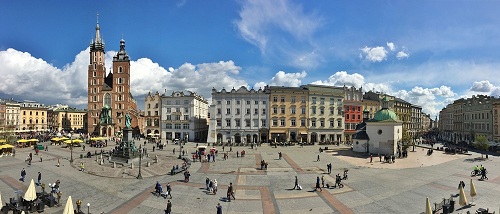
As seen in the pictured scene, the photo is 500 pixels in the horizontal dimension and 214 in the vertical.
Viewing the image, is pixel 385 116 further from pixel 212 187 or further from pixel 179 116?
pixel 179 116

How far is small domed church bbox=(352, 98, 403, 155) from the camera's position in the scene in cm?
4622

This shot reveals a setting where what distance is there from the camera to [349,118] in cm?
7394

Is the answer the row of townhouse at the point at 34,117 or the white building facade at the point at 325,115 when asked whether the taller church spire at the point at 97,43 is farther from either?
the white building facade at the point at 325,115

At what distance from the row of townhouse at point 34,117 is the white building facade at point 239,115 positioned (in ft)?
164

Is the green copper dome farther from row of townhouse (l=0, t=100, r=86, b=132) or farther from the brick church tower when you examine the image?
row of townhouse (l=0, t=100, r=86, b=132)

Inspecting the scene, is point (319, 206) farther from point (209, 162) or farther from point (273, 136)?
point (273, 136)

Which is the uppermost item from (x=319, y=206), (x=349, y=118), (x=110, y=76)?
(x=110, y=76)

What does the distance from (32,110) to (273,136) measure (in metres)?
99.2

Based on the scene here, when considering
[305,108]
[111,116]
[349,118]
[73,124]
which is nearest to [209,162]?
[305,108]

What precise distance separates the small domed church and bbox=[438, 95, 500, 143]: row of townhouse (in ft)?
91.5

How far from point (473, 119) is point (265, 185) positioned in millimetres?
85482

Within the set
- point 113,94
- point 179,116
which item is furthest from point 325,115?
point 113,94

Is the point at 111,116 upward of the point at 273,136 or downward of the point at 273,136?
upward

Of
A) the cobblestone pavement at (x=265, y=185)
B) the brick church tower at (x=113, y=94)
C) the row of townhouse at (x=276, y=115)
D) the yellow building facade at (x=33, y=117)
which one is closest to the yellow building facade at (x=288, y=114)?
the row of townhouse at (x=276, y=115)
